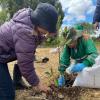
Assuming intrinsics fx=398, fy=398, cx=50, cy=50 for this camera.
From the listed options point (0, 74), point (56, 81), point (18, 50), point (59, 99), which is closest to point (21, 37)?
point (18, 50)

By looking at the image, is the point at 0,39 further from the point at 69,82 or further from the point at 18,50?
the point at 69,82

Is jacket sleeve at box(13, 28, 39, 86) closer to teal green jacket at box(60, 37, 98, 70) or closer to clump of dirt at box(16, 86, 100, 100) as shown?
clump of dirt at box(16, 86, 100, 100)

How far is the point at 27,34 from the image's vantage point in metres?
3.45

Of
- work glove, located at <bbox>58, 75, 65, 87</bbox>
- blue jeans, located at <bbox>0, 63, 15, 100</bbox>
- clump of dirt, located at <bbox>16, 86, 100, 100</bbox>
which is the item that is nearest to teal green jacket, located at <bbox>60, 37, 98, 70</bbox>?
work glove, located at <bbox>58, 75, 65, 87</bbox>

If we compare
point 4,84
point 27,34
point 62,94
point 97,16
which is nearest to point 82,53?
point 62,94

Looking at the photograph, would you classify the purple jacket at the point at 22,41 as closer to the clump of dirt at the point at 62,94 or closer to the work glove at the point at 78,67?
the clump of dirt at the point at 62,94

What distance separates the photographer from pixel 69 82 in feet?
18.0

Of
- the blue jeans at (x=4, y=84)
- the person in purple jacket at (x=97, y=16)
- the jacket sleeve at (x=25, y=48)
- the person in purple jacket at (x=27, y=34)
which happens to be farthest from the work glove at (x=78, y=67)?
the jacket sleeve at (x=25, y=48)

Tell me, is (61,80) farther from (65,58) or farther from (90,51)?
(90,51)

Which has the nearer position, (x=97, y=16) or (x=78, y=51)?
(x=78, y=51)

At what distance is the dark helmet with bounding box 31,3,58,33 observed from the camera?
337 cm

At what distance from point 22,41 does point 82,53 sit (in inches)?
81.9

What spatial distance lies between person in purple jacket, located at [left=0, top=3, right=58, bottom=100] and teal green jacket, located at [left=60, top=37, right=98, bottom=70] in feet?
5.53

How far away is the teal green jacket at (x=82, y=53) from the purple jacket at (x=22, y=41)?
1.71 meters
